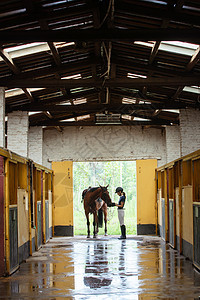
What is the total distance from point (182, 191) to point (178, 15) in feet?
12.1

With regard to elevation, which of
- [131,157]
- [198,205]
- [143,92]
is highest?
[143,92]

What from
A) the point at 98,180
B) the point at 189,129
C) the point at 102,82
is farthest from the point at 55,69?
the point at 98,180

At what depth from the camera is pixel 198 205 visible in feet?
24.7

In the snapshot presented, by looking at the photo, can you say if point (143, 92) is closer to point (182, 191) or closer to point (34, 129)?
point (182, 191)

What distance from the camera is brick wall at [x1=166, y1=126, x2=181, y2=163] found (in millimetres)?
15625

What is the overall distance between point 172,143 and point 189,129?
9.55 ft

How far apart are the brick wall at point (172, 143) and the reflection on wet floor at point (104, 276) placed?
5.27 meters

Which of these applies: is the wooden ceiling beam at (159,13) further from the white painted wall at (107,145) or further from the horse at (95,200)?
the white painted wall at (107,145)

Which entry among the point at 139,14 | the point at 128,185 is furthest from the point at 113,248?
the point at 128,185

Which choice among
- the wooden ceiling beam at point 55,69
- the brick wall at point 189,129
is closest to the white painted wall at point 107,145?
the brick wall at point 189,129

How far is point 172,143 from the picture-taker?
15.7m

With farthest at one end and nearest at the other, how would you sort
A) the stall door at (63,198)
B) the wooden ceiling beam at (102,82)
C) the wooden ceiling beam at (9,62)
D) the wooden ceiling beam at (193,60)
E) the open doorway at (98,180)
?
1. the open doorway at (98,180)
2. the stall door at (63,198)
3. the wooden ceiling beam at (102,82)
4. the wooden ceiling beam at (193,60)
5. the wooden ceiling beam at (9,62)

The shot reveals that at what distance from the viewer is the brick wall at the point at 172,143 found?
15625 millimetres

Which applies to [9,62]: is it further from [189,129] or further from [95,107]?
[189,129]
